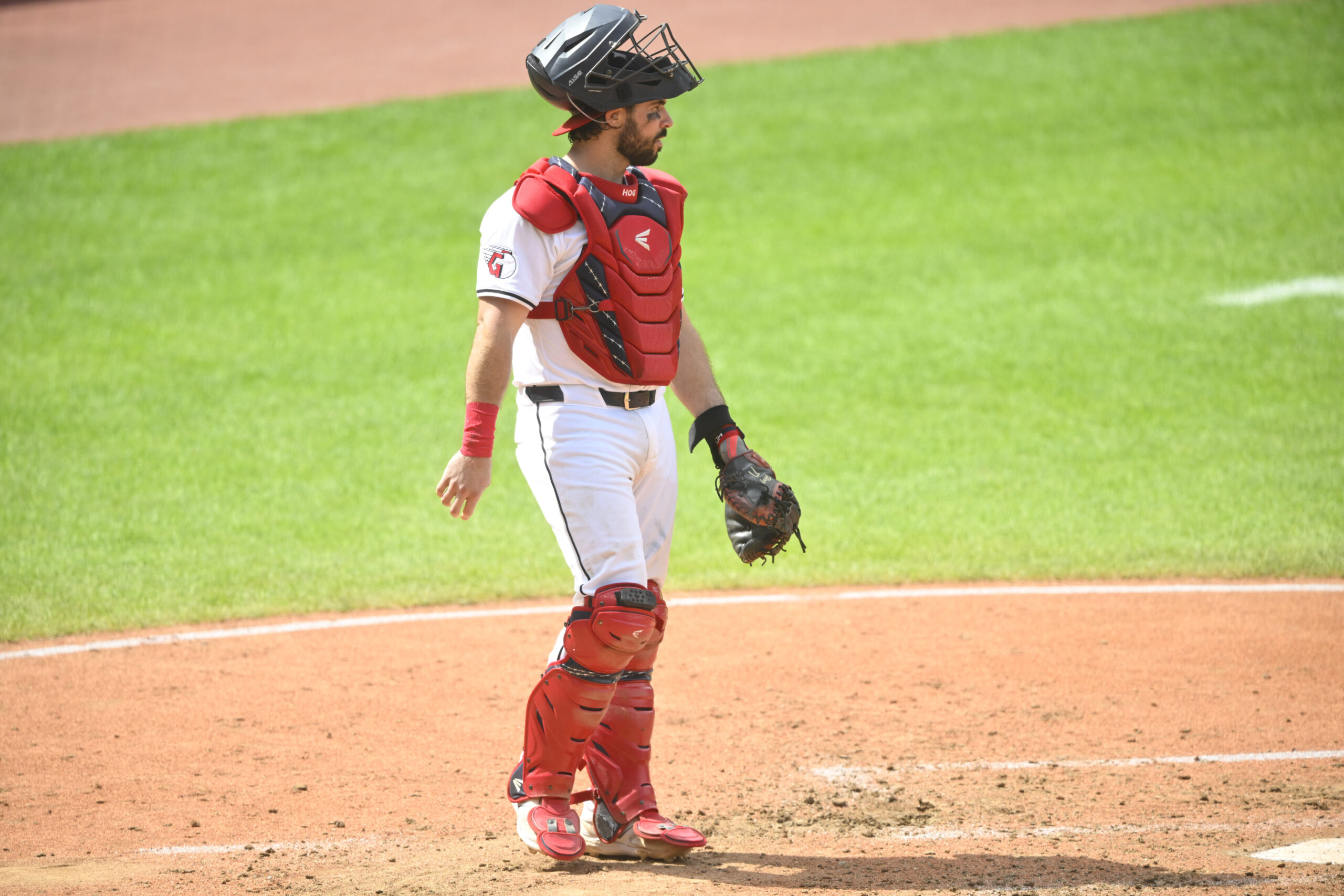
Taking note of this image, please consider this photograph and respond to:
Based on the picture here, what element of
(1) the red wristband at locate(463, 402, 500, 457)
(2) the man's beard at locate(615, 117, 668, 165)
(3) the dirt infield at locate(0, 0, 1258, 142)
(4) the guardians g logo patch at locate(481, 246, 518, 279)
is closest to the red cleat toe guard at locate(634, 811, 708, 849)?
(1) the red wristband at locate(463, 402, 500, 457)

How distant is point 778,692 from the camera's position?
6113 mm

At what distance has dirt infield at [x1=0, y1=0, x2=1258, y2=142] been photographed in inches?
722

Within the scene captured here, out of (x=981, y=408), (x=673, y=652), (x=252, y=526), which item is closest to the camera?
(x=673, y=652)

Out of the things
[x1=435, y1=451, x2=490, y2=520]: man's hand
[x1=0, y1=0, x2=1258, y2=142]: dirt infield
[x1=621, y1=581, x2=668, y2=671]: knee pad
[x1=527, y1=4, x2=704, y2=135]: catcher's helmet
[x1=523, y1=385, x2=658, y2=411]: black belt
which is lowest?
[x1=621, y1=581, x2=668, y2=671]: knee pad

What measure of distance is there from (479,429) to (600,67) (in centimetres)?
118

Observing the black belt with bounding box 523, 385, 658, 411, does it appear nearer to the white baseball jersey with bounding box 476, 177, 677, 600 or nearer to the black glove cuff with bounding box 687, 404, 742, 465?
the white baseball jersey with bounding box 476, 177, 677, 600

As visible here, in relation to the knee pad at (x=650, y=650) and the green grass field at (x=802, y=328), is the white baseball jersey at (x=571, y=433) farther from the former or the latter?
the green grass field at (x=802, y=328)

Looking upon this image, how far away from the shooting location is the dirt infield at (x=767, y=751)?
167 inches

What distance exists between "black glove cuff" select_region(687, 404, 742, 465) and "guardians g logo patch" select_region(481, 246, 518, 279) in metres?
0.87

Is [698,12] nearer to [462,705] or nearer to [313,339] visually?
[313,339]

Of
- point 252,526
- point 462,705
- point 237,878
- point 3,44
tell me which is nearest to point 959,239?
point 252,526

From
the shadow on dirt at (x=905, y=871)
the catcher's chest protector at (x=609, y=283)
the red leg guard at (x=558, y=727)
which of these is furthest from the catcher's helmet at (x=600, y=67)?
the shadow on dirt at (x=905, y=871)

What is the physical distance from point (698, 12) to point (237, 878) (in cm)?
1886

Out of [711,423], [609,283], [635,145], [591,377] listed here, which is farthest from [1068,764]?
[635,145]
